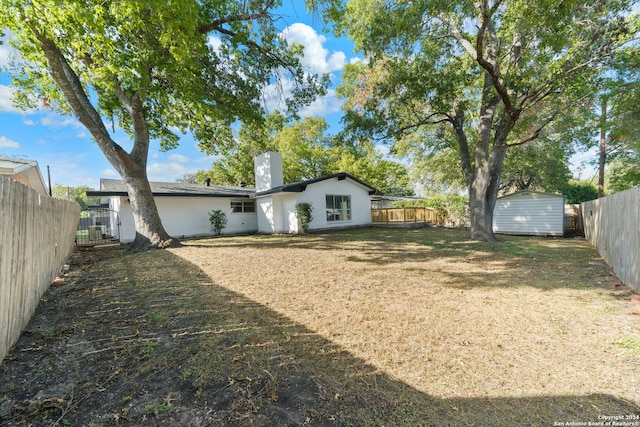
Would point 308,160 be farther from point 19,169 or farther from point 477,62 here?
point 19,169

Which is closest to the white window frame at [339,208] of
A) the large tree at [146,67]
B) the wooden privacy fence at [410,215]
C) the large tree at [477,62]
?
the wooden privacy fence at [410,215]

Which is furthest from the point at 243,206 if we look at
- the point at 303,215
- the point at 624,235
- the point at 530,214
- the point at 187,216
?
the point at 624,235

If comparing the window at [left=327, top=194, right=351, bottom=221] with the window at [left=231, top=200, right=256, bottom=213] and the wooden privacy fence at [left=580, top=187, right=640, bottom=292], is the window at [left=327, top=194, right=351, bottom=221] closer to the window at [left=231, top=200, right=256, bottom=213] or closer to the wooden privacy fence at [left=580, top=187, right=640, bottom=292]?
the window at [left=231, top=200, right=256, bottom=213]

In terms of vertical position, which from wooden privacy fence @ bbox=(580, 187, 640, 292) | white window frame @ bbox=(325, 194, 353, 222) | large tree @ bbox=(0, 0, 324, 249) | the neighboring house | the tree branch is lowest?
wooden privacy fence @ bbox=(580, 187, 640, 292)

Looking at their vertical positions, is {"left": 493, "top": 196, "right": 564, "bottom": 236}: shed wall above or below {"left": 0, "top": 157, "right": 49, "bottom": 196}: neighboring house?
below

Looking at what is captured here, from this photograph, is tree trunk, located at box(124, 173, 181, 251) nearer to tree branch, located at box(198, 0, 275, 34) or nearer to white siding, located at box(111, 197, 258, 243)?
white siding, located at box(111, 197, 258, 243)

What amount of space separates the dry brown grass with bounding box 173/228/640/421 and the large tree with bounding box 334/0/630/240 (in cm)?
529

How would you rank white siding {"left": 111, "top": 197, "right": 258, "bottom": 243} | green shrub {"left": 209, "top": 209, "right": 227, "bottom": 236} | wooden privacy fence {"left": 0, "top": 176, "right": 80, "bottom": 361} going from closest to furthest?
1. wooden privacy fence {"left": 0, "top": 176, "right": 80, "bottom": 361}
2. white siding {"left": 111, "top": 197, "right": 258, "bottom": 243}
3. green shrub {"left": 209, "top": 209, "right": 227, "bottom": 236}

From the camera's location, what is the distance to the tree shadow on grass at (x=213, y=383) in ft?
5.55

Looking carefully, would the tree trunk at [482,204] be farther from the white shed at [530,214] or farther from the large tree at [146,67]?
the large tree at [146,67]

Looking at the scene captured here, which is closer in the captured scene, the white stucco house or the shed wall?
the shed wall

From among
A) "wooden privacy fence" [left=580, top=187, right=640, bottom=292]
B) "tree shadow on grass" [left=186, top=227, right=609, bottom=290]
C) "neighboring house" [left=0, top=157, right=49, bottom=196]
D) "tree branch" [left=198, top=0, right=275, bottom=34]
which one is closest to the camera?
"wooden privacy fence" [left=580, top=187, right=640, bottom=292]

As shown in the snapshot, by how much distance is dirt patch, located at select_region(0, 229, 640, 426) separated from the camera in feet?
5.75

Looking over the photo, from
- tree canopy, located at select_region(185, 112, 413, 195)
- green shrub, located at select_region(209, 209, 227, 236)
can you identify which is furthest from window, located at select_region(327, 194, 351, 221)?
tree canopy, located at select_region(185, 112, 413, 195)
